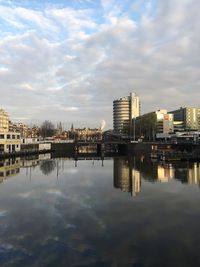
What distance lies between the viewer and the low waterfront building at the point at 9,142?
384 ft

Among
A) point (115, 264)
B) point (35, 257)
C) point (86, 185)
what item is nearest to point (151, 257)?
point (115, 264)

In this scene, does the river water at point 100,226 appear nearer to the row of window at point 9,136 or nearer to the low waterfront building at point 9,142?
the low waterfront building at point 9,142

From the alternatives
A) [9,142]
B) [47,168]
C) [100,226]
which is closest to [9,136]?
[9,142]

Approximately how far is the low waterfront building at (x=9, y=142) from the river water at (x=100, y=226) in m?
69.9

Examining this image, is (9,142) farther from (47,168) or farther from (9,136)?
(47,168)

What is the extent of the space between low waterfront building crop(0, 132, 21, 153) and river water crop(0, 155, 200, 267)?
2752 inches

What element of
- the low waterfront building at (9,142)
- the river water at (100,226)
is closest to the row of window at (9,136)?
the low waterfront building at (9,142)

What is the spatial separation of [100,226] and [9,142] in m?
99.9

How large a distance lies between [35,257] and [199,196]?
1088 inches

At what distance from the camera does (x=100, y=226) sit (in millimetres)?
28203

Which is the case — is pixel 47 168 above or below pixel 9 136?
below

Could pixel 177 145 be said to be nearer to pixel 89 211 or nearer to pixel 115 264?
pixel 89 211

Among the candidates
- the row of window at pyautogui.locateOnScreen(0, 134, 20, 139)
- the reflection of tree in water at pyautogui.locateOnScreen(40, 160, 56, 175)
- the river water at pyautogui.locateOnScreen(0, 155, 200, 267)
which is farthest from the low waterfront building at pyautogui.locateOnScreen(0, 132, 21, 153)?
the river water at pyautogui.locateOnScreen(0, 155, 200, 267)

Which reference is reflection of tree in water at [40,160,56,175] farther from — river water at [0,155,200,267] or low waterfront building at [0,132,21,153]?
low waterfront building at [0,132,21,153]
